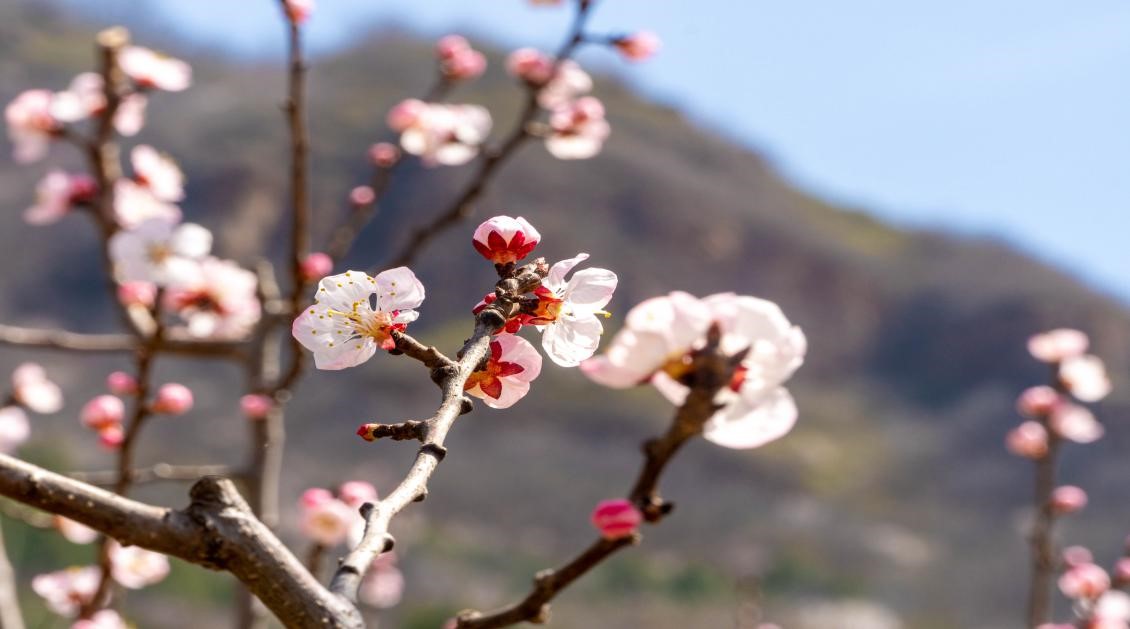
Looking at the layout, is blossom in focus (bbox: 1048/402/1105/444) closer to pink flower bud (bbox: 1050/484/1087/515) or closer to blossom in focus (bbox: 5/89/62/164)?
pink flower bud (bbox: 1050/484/1087/515)

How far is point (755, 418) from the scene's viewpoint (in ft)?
1.72

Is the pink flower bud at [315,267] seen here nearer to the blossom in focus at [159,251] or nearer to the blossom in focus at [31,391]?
the blossom in focus at [159,251]

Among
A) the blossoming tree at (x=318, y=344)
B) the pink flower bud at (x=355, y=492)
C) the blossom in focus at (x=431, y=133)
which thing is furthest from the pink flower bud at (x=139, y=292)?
the pink flower bud at (x=355, y=492)

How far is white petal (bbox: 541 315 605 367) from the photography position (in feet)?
1.64

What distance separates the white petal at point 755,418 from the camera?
519mm

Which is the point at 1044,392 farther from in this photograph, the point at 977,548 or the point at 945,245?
the point at 945,245

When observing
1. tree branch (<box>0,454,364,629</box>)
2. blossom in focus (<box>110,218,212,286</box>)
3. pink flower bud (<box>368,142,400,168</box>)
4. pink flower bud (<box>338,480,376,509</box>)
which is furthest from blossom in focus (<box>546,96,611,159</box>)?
tree branch (<box>0,454,364,629</box>)

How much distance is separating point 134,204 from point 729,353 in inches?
53.8

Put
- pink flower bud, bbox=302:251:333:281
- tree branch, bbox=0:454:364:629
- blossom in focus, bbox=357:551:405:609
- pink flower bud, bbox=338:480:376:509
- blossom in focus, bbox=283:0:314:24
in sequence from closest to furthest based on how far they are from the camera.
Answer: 1. tree branch, bbox=0:454:364:629
2. pink flower bud, bbox=338:480:376:509
3. blossom in focus, bbox=283:0:314:24
4. pink flower bud, bbox=302:251:333:281
5. blossom in focus, bbox=357:551:405:609

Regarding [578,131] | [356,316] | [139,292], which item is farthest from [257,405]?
[356,316]

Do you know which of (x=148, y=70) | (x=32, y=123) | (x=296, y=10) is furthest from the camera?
(x=32, y=123)

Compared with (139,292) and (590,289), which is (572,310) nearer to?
(590,289)

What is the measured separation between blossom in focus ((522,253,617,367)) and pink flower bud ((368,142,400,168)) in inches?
47.6

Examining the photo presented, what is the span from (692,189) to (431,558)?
35.7 feet
